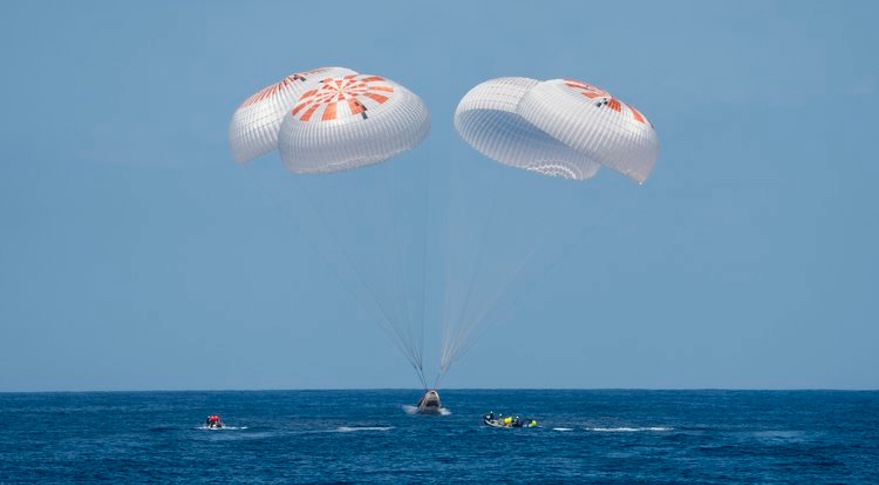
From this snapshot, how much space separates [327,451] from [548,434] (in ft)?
46.3

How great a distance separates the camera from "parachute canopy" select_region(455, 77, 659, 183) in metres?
42.2

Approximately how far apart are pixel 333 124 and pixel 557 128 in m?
7.74

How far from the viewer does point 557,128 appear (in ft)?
138

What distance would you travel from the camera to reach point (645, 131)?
143 feet

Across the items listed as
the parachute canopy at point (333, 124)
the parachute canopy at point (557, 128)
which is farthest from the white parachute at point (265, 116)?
the parachute canopy at point (557, 128)

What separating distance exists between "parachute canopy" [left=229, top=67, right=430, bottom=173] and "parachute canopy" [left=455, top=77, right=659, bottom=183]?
236 centimetres

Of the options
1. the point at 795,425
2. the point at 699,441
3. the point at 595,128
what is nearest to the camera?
the point at 595,128

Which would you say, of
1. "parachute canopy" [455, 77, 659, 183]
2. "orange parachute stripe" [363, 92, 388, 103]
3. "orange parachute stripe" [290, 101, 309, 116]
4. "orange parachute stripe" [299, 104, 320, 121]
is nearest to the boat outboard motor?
"parachute canopy" [455, 77, 659, 183]

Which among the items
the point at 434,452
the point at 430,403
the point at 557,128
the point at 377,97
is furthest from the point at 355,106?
the point at 430,403

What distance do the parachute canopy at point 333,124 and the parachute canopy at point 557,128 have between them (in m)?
2.36

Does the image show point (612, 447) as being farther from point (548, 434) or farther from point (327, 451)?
point (327, 451)

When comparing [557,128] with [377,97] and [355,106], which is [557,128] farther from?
[355,106]

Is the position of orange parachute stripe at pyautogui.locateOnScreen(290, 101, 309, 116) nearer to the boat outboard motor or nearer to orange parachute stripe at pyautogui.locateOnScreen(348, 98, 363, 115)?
orange parachute stripe at pyautogui.locateOnScreen(348, 98, 363, 115)

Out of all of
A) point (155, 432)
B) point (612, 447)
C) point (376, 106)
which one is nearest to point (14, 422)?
point (155, 432)
